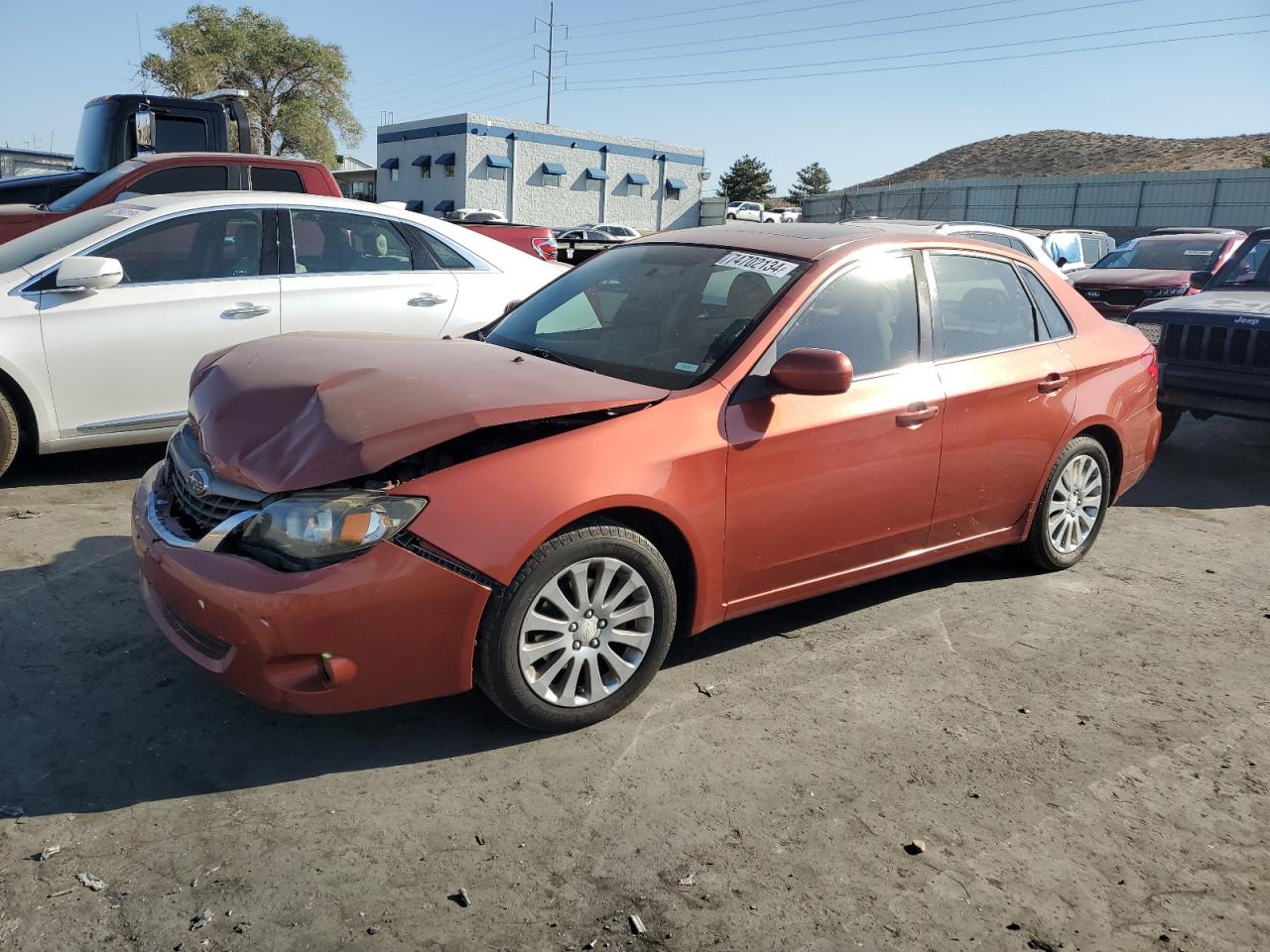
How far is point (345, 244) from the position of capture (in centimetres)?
648

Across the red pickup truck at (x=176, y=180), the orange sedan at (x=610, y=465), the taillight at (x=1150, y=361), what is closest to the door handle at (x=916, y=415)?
the orange sedan at (x=610, y=465)

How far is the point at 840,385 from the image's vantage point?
3.61m

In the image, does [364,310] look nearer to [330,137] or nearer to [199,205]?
[199,205]

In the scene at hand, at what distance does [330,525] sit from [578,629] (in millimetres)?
865

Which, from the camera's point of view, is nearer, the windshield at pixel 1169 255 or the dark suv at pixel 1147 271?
the dark suv at pixel 1147 271

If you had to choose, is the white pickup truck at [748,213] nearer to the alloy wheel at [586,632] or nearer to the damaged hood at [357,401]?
the damaged hood at [357,401]

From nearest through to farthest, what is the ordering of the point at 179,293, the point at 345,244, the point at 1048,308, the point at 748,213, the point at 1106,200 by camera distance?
the point at 1048,308, the point at 179,293, the point at 345,244, the point at 1106,200, the point at 748,213

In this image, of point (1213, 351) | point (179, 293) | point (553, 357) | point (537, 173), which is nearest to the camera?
point (553, 357)

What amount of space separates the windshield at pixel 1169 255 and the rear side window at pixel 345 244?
11024 millimetres

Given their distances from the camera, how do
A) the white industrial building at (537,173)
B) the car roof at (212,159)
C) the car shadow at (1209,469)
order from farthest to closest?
the white industrial building at (537,173) → the car roof at (212,159) → the car shadow at (1209,469)

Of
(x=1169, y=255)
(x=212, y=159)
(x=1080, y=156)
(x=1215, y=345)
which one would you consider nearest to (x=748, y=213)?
(x=1080, y=156)

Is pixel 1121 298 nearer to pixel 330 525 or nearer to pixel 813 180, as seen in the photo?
pixel 330 525

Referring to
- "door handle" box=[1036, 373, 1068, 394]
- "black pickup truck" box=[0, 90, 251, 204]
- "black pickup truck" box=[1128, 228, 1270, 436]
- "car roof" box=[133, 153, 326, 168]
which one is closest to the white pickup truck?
"black pickup truck" box=[0, 90, 251, 204]

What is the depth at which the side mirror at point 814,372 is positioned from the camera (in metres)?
3.59
